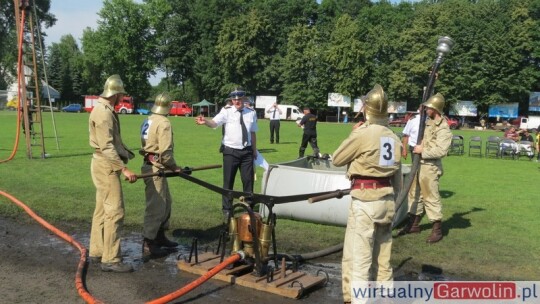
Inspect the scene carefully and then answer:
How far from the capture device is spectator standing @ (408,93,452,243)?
8234 mm

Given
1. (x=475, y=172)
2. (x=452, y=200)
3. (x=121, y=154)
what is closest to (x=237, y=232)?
(x=121, y=154)

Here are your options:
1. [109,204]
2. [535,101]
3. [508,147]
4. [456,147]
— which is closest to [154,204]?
[109,204]

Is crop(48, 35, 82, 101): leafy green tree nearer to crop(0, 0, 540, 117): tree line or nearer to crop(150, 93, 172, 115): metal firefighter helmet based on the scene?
crop(0, 0, 540, 117): tree line

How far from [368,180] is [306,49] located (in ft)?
237

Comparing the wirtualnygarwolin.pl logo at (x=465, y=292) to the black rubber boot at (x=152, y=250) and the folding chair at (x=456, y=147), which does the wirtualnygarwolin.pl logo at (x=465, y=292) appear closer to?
the black rubber boot at (x=152, y=250)

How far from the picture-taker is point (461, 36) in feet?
228

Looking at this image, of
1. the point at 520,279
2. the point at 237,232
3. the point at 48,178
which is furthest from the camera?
the point at 48,178

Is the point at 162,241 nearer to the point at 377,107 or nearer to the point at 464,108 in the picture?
the point at 377,107

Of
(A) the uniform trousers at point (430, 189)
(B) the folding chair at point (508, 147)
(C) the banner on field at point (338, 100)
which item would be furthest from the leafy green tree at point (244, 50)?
(A) the uniform trousers at point (430, 189)

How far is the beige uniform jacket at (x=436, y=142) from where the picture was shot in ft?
27.1

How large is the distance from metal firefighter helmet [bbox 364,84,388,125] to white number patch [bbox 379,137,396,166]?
201 mm

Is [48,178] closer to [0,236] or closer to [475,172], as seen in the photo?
[0,236]

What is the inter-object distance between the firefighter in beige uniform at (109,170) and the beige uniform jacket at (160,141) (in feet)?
1.83

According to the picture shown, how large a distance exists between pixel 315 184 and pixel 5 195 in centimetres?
627
